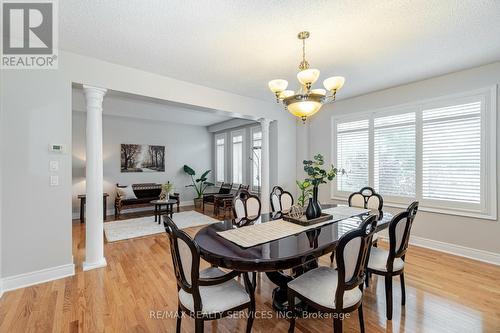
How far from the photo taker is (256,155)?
671 centimetres

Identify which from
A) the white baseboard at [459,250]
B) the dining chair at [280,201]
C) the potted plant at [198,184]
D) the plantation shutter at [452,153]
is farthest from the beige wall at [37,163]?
the white baseboard at [459,250]

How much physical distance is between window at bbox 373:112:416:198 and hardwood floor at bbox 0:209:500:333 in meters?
1.36

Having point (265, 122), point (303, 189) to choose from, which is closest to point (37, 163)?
point (303, 189)

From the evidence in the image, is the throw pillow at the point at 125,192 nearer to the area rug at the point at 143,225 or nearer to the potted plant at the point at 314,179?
the area rug at the point at 143,225

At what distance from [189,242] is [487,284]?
3.44 meters

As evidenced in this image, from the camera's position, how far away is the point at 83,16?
7.10 ft

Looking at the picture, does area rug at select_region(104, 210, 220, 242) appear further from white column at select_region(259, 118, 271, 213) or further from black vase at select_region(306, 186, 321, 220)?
black vase at select_region(306, 186, 321, 220)

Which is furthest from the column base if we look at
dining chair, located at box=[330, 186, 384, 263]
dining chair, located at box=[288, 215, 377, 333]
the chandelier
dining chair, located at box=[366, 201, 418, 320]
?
dining chair, located at box=[330, 186, 384, 263]

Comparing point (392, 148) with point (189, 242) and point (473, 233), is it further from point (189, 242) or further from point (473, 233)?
point (189, 242)

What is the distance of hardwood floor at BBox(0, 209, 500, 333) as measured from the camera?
196 centimetres

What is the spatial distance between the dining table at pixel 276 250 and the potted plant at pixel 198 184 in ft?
17.8

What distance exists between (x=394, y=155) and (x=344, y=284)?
3399 mm

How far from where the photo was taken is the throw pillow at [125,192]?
20.2 ft

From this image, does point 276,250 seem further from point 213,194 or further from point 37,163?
point 213,194
